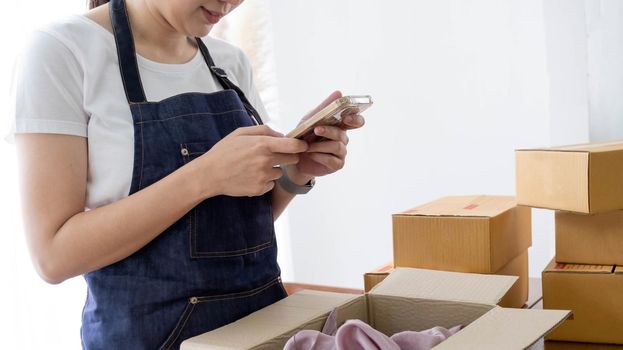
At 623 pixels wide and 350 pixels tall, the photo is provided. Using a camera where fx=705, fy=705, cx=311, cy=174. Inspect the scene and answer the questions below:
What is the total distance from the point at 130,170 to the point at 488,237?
26.2 inches

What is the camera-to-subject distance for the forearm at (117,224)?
997 millimetres

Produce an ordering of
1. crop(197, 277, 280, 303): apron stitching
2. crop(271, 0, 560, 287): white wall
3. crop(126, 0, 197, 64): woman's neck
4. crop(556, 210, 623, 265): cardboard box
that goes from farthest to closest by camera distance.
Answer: crop(271, 0, 560, 287): white wall, crop(556, 210, 623, 265): cardboard box, crop(126, 0, 197, 64): woman's neck, crop(197, 277, 280, 303): apron stitching

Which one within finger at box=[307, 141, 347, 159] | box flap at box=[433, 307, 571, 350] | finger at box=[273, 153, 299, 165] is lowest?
box flap at box=[433, 307, 571, 350]

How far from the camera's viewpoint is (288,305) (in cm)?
105

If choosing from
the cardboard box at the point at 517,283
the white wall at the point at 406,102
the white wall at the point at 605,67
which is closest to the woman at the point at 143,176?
the cardboard box at the point at 517,283

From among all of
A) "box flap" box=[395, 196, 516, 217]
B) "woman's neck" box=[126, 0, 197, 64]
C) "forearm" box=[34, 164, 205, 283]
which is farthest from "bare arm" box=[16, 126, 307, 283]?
"box flap" box=[395, 196, 516, 217]

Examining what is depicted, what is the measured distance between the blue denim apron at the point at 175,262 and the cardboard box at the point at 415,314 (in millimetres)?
91

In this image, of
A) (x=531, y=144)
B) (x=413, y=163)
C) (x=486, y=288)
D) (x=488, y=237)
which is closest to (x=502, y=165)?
(x=531, y=144)

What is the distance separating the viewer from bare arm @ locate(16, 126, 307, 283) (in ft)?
3.23

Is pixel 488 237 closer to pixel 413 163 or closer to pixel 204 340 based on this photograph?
pixel 204 340

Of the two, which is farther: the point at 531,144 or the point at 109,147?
the point at 531,144

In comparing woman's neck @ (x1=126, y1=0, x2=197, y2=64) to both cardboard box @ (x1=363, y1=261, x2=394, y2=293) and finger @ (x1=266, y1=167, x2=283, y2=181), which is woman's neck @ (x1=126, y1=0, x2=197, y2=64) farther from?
cardboard box @ (x1=363, y1=261, x2=394, y2=293)

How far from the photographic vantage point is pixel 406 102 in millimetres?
2725

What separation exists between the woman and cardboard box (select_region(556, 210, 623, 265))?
46 centimetres
